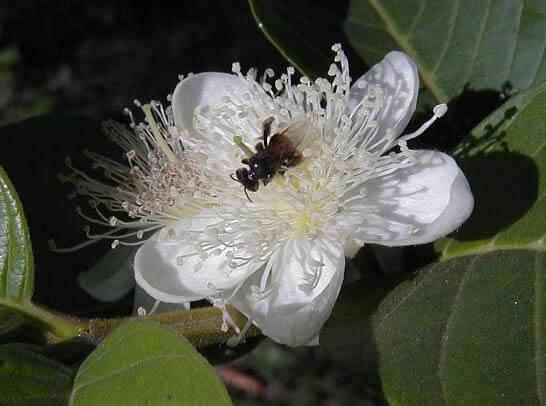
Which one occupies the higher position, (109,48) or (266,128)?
(266,128)

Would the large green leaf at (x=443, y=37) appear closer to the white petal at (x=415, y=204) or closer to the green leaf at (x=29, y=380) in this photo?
the white petal at (x=415, y=204)

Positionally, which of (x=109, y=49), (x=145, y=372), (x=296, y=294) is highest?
(x=145, y=372)

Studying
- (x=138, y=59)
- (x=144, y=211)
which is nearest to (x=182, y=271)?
(x=144, y=211)

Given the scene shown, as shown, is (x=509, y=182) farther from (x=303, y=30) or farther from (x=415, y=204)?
(x=303, y=30)

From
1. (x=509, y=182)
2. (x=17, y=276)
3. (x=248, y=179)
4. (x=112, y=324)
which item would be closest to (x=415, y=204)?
(x=509, y=182)

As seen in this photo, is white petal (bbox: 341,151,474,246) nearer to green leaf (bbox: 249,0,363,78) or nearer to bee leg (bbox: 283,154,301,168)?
bee leg (bbox: 283,154,301,168)

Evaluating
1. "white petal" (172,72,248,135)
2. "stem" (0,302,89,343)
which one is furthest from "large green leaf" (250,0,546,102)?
"stem" (0,302,89,343)
